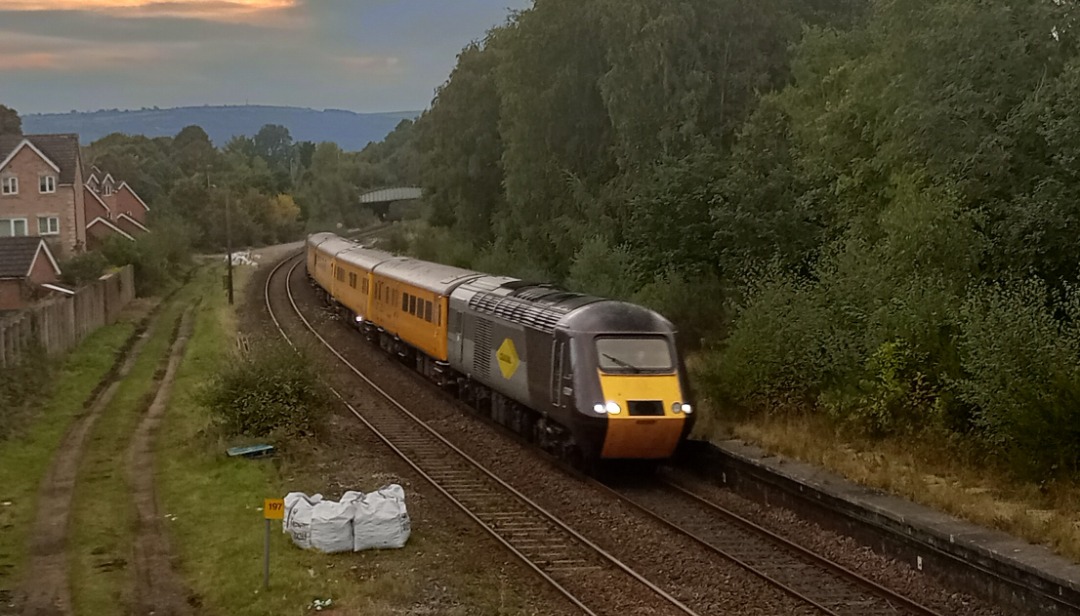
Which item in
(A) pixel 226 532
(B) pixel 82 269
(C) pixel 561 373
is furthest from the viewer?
(B) pixel 82 269

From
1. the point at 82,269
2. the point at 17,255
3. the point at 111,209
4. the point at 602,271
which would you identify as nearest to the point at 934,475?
the point at 602,271

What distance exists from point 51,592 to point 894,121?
17.2 meters

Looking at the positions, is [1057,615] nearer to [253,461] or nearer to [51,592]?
[51,592]

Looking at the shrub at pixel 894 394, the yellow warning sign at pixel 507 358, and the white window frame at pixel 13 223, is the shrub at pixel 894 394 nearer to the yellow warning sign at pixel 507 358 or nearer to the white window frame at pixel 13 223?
the yellow warning sign at pixel 507 358

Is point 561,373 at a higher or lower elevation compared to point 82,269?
higher

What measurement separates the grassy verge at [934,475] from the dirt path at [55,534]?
10.7 meters

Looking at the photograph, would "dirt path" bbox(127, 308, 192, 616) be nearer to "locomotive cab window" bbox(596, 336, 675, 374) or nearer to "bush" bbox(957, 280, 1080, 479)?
"locomotive cab window" bbox(596, 336, 675, 374)

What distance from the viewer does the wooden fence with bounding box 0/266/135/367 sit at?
27.5m

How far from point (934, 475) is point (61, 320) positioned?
25.4 m

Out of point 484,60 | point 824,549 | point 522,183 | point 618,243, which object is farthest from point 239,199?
point 824,549

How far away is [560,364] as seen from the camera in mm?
18734

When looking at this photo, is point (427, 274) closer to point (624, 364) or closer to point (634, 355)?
point (634, 355)

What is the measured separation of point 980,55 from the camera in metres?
20.5

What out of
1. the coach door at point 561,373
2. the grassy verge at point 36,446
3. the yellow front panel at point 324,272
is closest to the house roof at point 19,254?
the grassy verge at point 36,446
